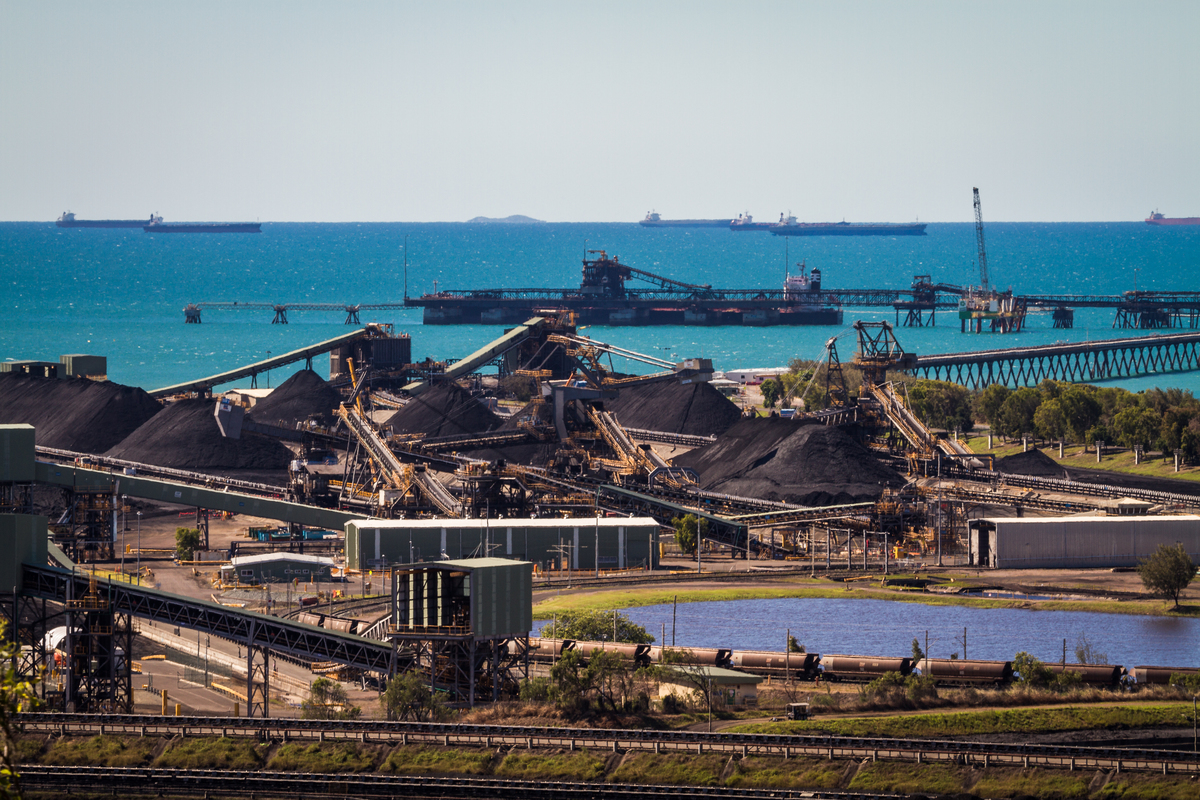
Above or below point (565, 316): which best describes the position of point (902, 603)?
below

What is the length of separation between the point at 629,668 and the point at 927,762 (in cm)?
1378

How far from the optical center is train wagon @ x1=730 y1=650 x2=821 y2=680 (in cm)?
6675

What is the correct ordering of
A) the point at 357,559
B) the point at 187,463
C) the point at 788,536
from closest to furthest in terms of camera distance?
the point at 357,559 < the point at 788,536 < the point at 187,463

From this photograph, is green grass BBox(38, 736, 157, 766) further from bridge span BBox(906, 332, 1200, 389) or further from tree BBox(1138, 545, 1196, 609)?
bridge span BBox(906, 332, 1200, 389)

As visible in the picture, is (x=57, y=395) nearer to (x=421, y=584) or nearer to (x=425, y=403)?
(x=425, y=403)

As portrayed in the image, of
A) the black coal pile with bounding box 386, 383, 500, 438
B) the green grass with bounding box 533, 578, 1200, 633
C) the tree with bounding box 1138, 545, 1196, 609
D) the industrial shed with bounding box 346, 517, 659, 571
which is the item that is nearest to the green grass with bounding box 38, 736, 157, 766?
the green grass with bounding box 533, 578, 1200, 633

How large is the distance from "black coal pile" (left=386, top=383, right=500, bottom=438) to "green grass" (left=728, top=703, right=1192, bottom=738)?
75.0m

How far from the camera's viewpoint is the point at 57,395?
446ft

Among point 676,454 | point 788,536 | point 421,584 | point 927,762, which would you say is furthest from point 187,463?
point 927,762

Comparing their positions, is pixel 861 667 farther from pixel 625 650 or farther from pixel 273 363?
pixel 273 363

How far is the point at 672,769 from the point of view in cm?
5328

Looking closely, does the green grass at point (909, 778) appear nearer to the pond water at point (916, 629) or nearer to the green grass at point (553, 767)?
the green grass at point (553, 767)

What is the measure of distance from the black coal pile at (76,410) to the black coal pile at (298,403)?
11.6m

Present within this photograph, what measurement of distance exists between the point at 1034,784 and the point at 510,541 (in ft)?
144
